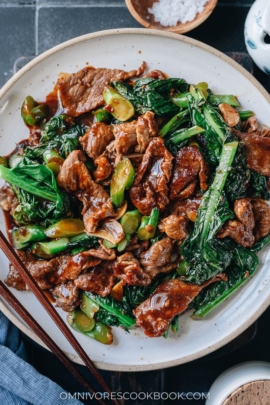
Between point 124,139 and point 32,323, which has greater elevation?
point 124,139

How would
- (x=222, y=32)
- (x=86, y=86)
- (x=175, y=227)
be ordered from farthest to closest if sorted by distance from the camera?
(x=222, y=32), (x=86, y=86), (x=175, y=227)

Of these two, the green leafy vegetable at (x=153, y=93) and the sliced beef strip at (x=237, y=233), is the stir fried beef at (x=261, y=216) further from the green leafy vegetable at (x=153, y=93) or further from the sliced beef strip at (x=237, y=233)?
the green leafy vegetable at (x=153, y=93)

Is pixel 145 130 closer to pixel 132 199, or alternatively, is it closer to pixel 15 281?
pixel 132 199

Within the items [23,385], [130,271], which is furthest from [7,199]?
[23,385]

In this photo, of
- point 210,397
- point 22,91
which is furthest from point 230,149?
point 210,397

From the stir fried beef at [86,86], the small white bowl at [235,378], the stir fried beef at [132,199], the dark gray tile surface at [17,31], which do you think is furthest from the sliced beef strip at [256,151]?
the dark gray tile surface at [17,31]

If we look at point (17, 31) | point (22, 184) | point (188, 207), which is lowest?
point (188, 207)

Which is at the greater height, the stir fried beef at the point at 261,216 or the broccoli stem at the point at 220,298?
the stir fried beef at the point at 261,216
